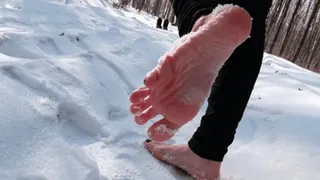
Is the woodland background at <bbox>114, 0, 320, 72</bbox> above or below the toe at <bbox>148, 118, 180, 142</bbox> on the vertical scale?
below

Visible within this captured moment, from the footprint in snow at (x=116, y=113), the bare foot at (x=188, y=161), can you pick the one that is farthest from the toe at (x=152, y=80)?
the footprint in snow at (x=116, y=113)

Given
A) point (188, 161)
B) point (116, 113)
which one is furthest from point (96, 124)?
point (188, 161)

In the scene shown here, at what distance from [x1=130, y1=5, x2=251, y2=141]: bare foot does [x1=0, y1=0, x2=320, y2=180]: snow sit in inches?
9.8

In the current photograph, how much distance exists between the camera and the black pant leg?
0.85 metres

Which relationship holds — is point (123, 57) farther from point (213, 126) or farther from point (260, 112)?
point (213, 126)

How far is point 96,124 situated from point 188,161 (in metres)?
0.32

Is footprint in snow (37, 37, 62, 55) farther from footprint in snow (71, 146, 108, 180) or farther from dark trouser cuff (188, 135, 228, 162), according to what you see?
dark trouser cuff (188, 135, 228, 162)

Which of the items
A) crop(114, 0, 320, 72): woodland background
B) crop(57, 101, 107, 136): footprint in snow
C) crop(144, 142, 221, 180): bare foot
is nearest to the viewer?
crop(144, 142, 221, 180): bare foot

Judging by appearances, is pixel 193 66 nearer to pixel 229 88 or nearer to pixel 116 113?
pixel 229 88

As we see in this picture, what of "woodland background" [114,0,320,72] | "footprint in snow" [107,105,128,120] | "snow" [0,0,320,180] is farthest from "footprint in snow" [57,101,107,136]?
"woodland background" [114,0,320,72]

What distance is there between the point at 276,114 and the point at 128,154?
84cm

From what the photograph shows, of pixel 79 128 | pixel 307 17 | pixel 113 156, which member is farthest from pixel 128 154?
pixel 307 17

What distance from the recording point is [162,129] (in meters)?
0.77

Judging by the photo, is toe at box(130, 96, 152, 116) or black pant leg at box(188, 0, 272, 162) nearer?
toe at box(130, 96, 152, 116)
